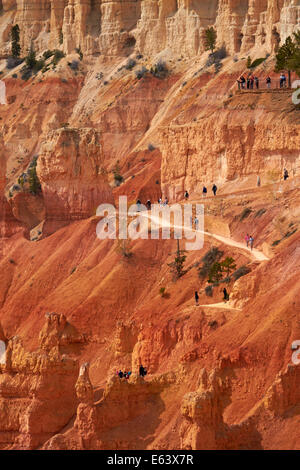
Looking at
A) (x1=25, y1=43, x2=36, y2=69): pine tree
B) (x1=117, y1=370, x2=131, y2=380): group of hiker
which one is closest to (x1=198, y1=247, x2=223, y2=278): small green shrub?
(x1=117, y1=370, x2=131, y2=380): group of hiker

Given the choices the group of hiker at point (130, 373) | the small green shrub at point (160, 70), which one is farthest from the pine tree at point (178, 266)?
the small green shrub at point (160, 70)

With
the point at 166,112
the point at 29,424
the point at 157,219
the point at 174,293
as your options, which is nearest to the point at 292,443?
the point at 29,424

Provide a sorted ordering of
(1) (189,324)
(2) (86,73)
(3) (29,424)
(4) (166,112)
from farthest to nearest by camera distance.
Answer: (2) (86,73) → (4) (166,112) → (1) (189,324) → (3) (29,424)

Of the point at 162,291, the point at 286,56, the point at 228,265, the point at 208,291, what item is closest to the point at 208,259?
the point at 162,291

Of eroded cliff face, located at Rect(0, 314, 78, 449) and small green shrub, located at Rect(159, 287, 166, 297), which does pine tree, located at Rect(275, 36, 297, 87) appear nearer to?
small green shrub, located at Rect(159, 287, 166, 297)

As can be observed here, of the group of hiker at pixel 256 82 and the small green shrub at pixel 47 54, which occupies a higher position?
the small green shrub at pixel 47 54

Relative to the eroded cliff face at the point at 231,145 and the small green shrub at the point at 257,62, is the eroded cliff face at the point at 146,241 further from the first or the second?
the small green shrub at the point at 257,62

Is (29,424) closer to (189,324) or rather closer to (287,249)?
(189,324)
